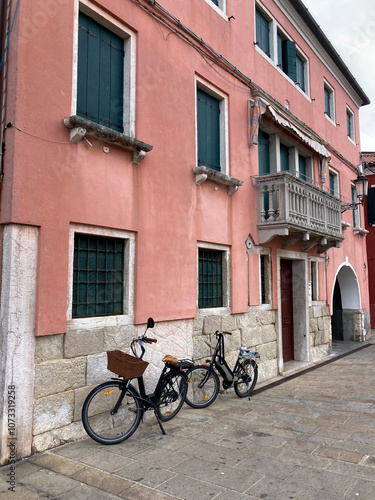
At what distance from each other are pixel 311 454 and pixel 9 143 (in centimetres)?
458

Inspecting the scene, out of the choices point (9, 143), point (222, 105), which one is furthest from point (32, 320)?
point (222, 105)

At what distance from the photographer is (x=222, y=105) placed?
26.3ft

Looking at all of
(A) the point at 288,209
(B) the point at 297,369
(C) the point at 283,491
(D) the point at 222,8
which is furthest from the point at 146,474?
(D) the point at 222,8

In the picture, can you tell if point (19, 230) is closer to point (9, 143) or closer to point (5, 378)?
point (9, 143)

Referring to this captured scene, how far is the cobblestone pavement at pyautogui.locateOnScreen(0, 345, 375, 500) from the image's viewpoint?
137 inches

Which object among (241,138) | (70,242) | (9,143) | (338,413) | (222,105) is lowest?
(338,413)

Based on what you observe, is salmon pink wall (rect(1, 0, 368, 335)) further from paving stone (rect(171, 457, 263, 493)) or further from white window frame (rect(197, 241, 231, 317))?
paving stone (rect(171, 457, 263, 493))

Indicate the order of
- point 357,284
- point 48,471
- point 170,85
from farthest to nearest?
point 357,284, point 170,85, point 48,471

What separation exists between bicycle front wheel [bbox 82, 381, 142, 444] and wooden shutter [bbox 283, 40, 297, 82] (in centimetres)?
932

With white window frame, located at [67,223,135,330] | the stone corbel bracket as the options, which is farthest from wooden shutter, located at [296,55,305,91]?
white window frame, located at [67,223,135,330]

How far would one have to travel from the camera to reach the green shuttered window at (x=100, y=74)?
5.29 metres

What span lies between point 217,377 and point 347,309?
10.6 meters

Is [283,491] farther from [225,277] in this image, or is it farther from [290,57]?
[290,57]

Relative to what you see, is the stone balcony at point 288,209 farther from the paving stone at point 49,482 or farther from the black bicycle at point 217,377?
the paving stone at point 49,482
